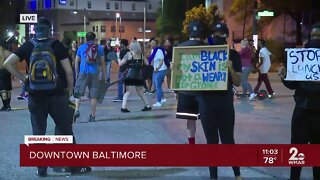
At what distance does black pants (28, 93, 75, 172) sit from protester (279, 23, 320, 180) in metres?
2.53

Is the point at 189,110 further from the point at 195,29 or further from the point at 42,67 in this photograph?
the point at 42,67

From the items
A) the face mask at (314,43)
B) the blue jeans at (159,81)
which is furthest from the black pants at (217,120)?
the blue jeans at (159,81)

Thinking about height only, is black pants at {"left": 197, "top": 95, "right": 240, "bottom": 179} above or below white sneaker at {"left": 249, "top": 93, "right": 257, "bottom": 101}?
above

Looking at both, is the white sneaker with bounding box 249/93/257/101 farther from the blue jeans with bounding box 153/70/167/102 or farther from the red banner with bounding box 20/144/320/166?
the red banner with bounding box 20/144/320/166

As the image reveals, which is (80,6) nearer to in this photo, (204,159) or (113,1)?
(113,1)

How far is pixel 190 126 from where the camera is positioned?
23.0 feet

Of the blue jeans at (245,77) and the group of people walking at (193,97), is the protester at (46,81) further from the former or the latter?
the blue jeans at (245,77)

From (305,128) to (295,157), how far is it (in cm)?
38

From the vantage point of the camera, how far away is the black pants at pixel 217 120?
5883 millimetres

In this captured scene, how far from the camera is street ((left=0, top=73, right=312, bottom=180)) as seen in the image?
6.49m

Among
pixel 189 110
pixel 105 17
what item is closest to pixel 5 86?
pixel 189 110

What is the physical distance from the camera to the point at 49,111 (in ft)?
20.7

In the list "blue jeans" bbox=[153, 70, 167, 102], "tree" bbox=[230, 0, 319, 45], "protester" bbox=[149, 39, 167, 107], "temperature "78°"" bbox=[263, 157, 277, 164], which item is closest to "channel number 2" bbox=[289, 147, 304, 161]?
"temperature "78°"" bbox=[263, 157, 277, 164]

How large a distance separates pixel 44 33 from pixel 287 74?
8.92ft
